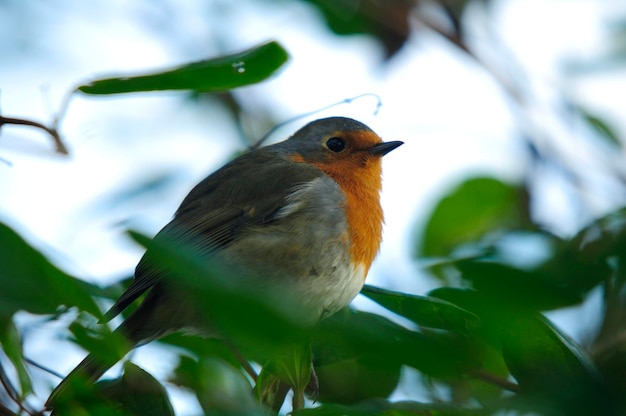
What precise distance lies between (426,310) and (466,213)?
1.08m

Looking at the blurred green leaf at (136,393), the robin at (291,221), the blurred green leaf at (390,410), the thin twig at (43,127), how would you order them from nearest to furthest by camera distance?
the blurred green leaf at (390,410) < the blurred green leaf at (136,393) < the thin twig at (43,127) < the robin at (291,221)

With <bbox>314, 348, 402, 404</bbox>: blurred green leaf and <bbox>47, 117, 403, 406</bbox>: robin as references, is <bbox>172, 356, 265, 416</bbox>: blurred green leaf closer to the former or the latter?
<bbox>314, 348, 402, 404</bbox>: blurred green leaf

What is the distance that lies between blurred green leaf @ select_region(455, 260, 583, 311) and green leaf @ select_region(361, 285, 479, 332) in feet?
0.81

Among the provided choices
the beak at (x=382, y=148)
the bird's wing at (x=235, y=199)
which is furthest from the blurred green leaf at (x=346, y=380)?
the beak at (x=382, y=148)

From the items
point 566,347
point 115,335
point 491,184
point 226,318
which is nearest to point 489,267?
point 566,347

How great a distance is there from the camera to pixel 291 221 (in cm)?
333

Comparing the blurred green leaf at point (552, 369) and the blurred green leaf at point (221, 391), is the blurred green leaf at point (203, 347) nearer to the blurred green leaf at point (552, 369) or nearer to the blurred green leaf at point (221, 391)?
the blurred green leaf at point (221, 391)

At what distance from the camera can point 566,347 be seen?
1289 mm

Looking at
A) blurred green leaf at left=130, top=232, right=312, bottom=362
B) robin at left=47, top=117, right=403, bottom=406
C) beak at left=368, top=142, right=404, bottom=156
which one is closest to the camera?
blurred green leaf at left=130, top=232, right=312, bottom=362

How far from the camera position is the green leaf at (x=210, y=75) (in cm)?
176

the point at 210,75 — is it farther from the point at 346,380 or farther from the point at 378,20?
the point at 378,20

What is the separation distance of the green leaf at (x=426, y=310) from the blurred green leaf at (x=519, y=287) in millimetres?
247

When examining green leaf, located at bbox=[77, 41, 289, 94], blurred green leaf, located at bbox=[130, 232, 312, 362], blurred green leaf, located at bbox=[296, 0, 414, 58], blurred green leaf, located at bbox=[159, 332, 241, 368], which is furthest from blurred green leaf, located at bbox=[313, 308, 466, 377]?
blurred green leaf, located at bbox=[296, 0, 414, 58]

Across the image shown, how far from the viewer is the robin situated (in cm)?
303
